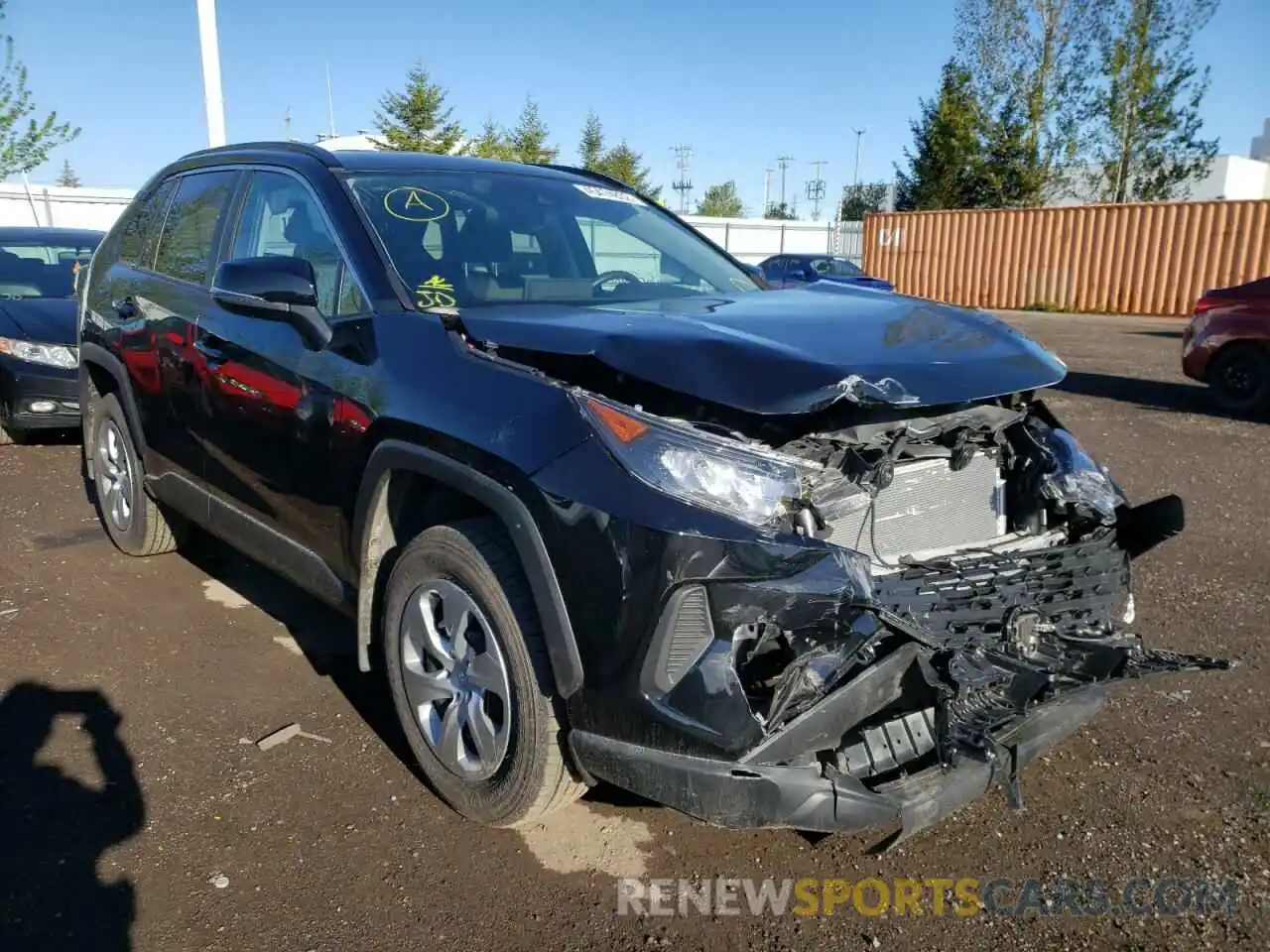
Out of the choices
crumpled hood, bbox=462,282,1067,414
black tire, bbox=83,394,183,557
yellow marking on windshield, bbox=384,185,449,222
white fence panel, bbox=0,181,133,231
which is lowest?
black tire, bbox=83,394,183,557

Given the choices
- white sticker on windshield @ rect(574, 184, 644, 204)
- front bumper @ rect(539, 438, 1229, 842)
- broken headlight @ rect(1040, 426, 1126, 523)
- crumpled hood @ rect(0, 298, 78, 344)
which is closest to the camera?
front bumper @ rect(539, 438, 1229, 842)

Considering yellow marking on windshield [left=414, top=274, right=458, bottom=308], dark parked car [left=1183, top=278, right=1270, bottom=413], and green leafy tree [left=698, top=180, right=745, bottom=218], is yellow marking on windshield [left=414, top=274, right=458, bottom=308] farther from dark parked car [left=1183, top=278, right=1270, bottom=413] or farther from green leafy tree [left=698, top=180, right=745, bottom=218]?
green leafy tree [left=698, top=180, right=745, bottom=218]

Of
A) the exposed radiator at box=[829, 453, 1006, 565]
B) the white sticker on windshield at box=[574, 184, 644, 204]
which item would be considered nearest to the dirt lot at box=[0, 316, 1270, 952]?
the exposed radiator at box=[829, 453, 1006, 565]

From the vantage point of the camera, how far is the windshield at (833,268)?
19.2 metres

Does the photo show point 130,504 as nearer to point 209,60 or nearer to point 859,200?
point 209,60

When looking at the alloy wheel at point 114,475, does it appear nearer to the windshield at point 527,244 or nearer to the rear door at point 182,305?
the rear door at point 182,305

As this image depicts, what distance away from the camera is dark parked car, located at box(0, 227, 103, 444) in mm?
7324

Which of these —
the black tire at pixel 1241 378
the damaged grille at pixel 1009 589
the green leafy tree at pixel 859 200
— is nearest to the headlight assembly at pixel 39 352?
the damaged grille at pixel 1009 589

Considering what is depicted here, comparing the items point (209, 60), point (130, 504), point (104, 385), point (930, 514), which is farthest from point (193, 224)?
point (209, 60)

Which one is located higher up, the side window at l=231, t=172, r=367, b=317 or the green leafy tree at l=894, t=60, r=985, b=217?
the green leafy tree at l=894, t=60, r=985, b=217

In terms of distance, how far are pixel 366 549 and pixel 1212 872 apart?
256 centimetres

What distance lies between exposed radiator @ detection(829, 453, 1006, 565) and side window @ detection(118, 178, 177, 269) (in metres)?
3.63

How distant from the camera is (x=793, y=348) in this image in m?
2.48

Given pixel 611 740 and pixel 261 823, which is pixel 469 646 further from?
pixel 261 823
